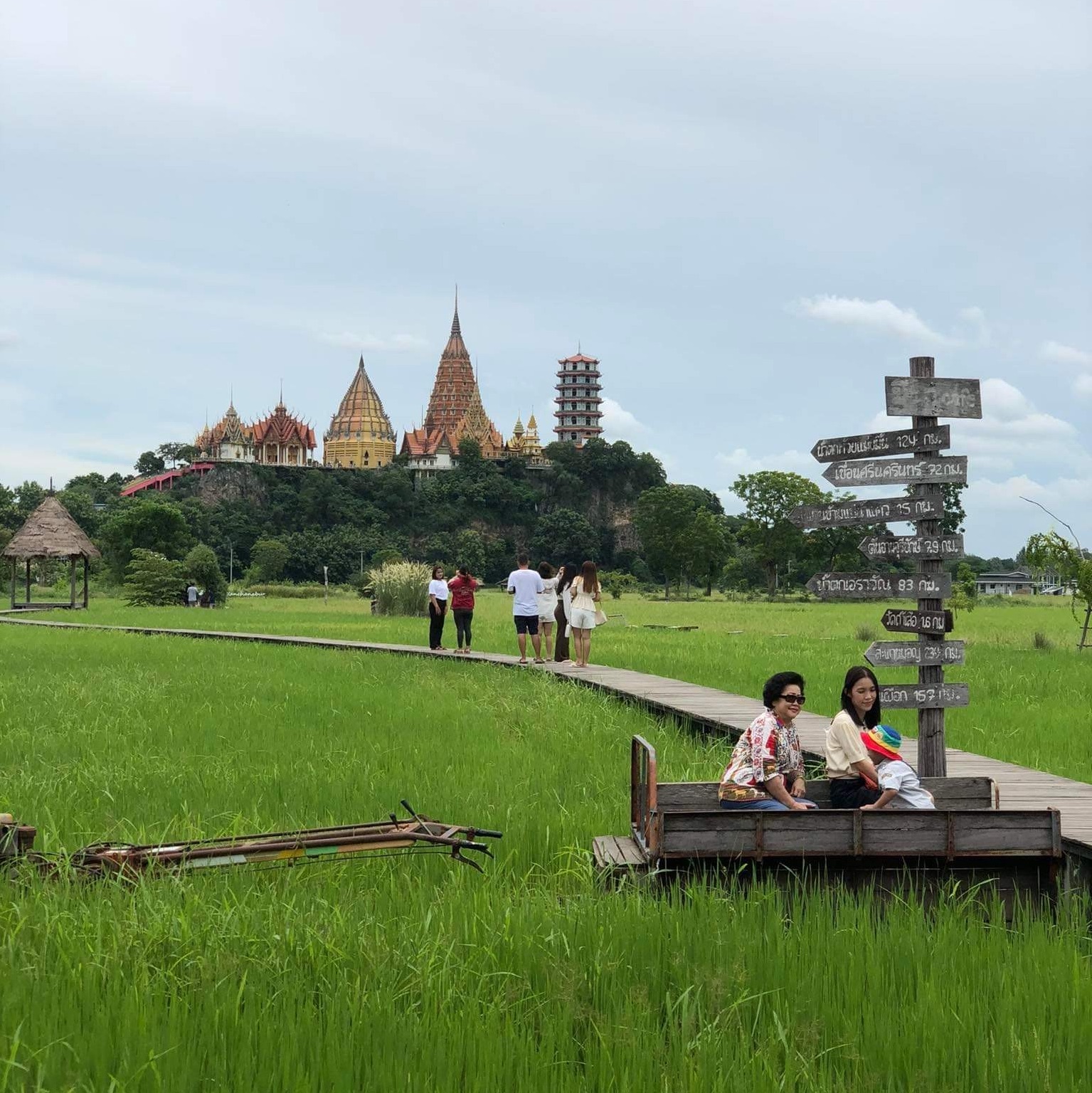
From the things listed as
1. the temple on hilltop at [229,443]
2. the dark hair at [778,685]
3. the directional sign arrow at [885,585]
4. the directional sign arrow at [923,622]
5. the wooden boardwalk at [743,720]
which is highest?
the temple on hilltop at [229,443]

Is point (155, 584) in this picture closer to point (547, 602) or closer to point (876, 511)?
point (547, 602)

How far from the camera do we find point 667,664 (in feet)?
64.3

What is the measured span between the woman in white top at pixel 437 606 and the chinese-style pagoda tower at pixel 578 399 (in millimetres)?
120965

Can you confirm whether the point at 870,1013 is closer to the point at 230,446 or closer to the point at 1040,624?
the point at 1040,624

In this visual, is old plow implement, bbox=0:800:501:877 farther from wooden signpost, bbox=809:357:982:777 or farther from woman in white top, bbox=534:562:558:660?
woman in white top, bbox=534:562:558:660

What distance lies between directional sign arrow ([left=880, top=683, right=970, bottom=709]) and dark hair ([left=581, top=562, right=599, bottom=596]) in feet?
26.1

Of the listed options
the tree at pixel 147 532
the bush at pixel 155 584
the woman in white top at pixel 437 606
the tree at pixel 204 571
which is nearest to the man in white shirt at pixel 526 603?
the woman in white top at pixel 437 606

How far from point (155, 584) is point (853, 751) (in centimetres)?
4660

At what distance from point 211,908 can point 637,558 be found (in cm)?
11764

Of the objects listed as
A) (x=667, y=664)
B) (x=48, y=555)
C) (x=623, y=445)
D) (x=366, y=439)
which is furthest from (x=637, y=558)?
(x=667, y=664)

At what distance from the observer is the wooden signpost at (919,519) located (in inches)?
370

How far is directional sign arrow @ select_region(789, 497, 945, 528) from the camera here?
9359 mm

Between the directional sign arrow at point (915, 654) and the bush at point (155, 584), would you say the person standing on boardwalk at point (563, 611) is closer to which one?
the directional sign arrow at point (915, 654)

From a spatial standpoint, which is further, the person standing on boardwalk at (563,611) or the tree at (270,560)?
the tree at (270,560)
